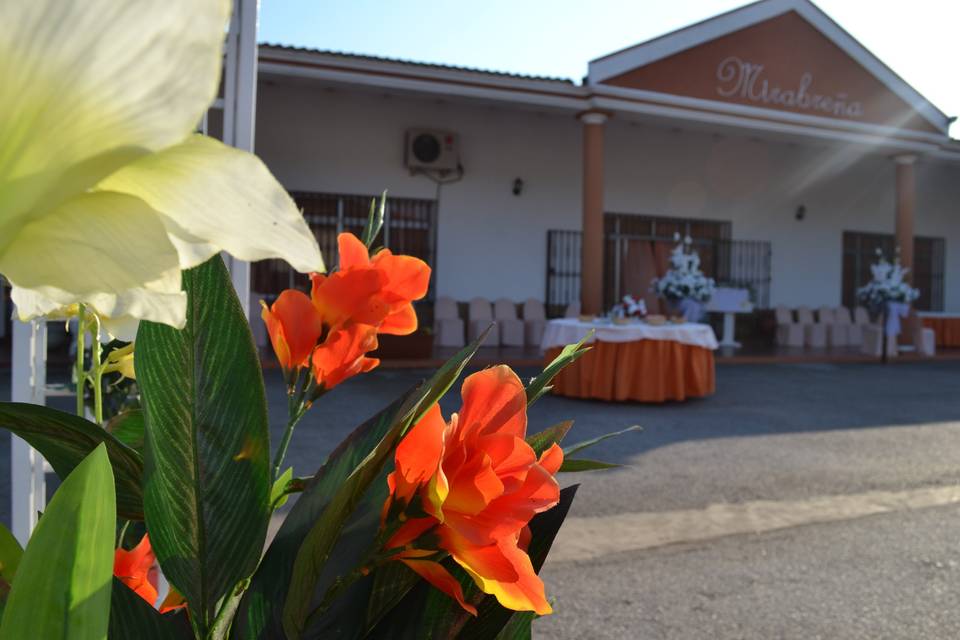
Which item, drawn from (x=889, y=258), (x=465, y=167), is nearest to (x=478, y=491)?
(x=465, y=167)

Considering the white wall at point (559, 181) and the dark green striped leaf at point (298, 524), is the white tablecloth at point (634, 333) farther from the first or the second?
the dark green striped leaf at point (298, 524)

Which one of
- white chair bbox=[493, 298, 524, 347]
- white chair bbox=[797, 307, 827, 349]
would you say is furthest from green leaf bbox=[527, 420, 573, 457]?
white chair bbox=[797, 307, 827, 349]

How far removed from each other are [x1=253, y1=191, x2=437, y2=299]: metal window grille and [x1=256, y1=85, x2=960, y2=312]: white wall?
17 cm

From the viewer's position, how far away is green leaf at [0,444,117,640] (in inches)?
9.6

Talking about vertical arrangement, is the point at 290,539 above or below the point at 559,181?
below

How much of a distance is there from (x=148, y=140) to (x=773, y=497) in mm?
4682

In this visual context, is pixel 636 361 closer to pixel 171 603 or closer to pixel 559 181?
pixel 559 181

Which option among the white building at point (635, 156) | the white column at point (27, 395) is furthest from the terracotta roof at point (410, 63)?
the white column at point (27, 395)

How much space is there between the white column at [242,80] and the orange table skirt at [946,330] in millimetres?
15479

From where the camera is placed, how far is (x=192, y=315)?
1.25ft

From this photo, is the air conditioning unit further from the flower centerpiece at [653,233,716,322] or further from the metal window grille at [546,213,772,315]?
the flower centerpiece at [653,233,716,322]

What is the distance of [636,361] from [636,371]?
0.32ft

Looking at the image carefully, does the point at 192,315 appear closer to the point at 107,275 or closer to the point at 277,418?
the point at 107,275

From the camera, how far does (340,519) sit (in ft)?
1.06
